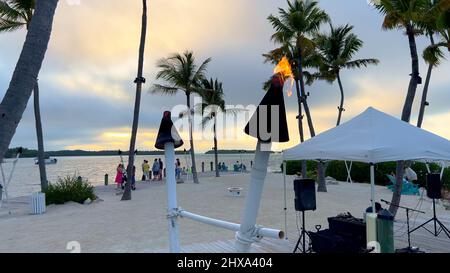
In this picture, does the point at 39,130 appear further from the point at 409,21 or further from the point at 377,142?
the point at 409,21

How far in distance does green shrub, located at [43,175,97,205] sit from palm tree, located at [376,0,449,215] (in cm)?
1380

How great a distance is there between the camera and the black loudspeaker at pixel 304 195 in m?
6.87

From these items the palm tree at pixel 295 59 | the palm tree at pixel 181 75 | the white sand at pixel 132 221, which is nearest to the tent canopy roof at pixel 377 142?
the white sand at pixel 132 221

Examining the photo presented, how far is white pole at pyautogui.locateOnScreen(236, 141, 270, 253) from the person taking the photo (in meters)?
2.00

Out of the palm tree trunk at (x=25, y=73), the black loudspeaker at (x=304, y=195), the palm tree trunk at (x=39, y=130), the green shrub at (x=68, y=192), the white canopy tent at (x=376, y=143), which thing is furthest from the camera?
the palm tree trunk at (x=39, y=130)

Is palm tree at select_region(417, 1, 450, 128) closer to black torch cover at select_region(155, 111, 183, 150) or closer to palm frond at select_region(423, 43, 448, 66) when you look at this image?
palm frond at select_region(423, 43, 448, 66)

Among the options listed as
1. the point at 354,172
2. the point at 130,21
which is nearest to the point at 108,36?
the point at 130,21

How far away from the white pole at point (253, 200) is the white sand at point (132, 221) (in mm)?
5906

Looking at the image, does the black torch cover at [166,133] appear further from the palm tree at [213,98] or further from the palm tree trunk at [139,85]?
the palm tree at [213,98]

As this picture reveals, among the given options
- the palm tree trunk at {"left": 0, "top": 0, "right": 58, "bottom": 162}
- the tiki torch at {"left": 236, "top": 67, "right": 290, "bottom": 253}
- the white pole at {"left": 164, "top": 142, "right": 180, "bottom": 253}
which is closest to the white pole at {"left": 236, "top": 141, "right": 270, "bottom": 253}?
the tiki torch at {"left": 236, "top": 67, "right": 290, "bottom": 253}

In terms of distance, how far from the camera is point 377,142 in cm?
624

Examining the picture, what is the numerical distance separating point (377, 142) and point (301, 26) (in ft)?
49.2

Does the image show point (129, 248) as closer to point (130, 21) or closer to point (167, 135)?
point (167, 135)

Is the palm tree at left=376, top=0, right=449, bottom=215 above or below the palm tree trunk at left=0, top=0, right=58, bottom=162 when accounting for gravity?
above
